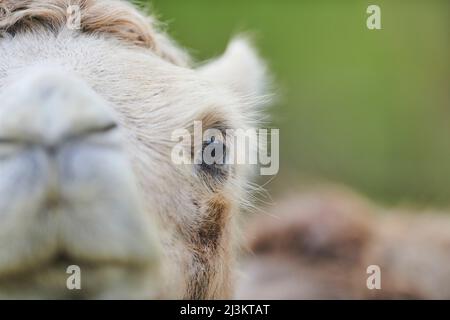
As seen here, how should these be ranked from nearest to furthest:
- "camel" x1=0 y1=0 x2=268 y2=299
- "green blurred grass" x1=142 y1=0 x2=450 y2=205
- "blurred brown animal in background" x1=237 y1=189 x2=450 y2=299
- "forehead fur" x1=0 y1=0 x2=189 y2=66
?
"camel" x1=0 y1=0 x2=268 y2=299, "forehead fur" x1=0 y1=0 x2=189 y2=66, "blurred brown animal in background" x1=237 y1=189 x2=450 y2=299, "green blurred grass" x1=142 y1=0 x2=450 y2=205

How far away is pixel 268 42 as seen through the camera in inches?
438

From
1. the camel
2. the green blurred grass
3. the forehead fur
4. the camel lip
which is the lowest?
the camel lip

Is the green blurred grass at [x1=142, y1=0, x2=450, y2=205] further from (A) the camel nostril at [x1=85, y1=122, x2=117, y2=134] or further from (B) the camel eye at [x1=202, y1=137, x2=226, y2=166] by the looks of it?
(A) the camel nostril at [x1=85, y1=122, x2=117, y2=134]

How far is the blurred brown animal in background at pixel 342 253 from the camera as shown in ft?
16.3

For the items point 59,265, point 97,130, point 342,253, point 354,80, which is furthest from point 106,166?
point 354,80

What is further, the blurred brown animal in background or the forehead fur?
the blurred brown animal in background

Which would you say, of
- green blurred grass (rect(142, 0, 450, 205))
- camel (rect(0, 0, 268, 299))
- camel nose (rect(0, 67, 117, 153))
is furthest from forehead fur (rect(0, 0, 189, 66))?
green blurred grass (rect(142, 0, 450, 205))

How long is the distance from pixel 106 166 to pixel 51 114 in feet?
0.75

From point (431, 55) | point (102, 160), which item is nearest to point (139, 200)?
point (102, 160)

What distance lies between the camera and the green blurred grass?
10.4 metres

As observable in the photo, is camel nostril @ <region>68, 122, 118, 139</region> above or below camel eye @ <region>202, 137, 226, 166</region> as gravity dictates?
below

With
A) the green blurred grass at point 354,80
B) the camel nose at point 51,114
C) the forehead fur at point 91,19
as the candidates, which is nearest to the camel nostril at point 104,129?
the camel nose at point 51,114

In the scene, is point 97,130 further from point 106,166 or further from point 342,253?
point 342,253

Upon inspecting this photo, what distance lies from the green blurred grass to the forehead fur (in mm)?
6680
